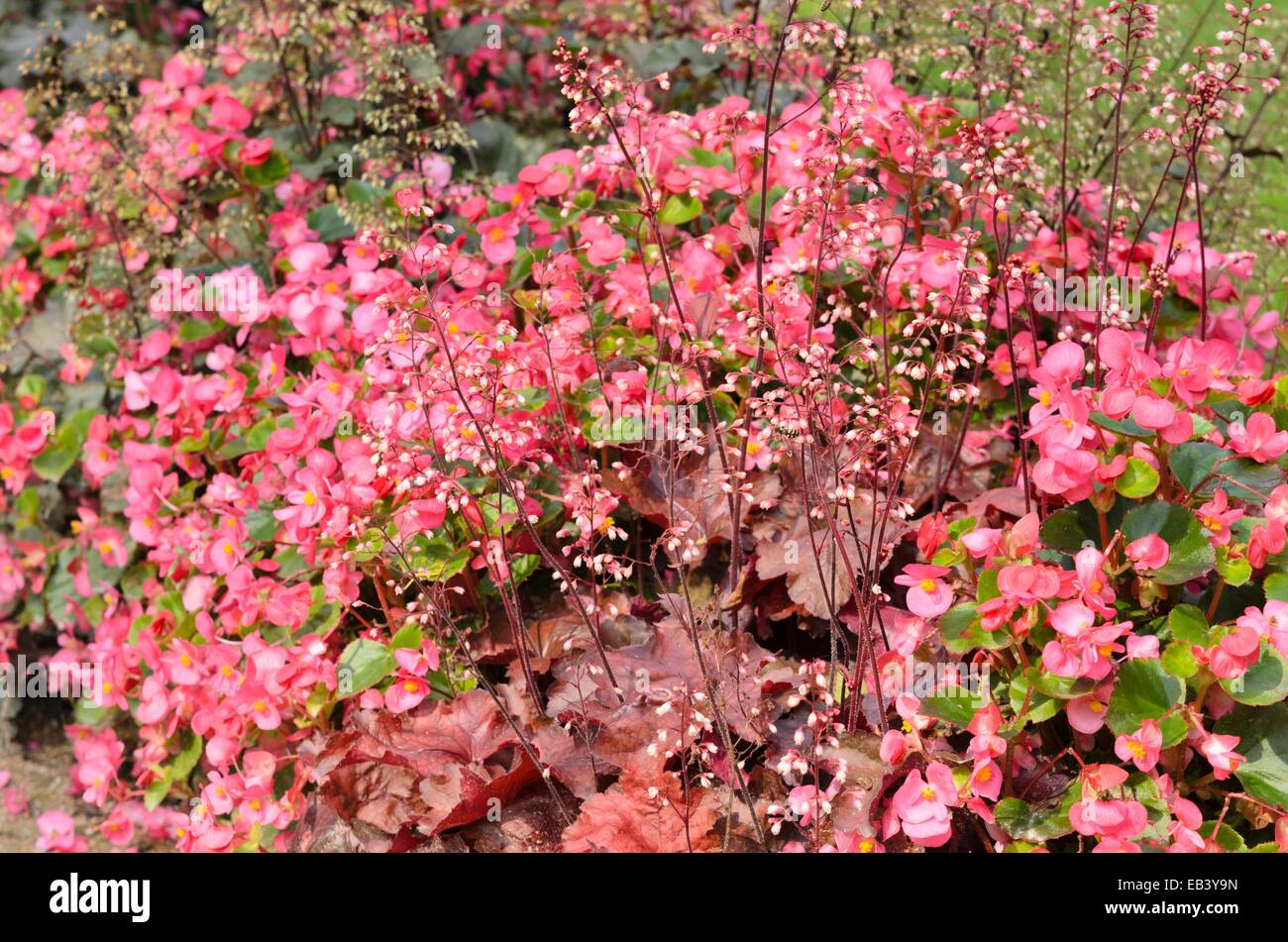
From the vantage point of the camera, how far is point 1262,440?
1579 mm

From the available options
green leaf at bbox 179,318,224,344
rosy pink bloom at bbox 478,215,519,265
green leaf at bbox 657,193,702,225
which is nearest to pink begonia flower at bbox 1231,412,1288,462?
green leaf at bbox 657,193,702,225

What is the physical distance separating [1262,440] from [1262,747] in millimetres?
377

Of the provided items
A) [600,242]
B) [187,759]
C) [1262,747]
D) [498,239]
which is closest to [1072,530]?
[1262,747]

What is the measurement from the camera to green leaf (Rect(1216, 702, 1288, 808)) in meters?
1.47

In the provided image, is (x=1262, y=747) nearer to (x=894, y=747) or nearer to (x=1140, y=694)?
(x=1140, y=694)

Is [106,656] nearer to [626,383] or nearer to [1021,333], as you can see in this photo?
[626,383]

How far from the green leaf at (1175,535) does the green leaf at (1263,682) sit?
123 millimetres

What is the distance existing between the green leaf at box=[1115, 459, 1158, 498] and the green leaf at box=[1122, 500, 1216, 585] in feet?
0.11

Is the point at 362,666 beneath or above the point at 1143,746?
beneath

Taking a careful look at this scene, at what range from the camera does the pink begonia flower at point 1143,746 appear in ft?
4.65

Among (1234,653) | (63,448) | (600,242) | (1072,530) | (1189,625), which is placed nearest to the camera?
(1234,653)

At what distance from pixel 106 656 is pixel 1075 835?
1851mm

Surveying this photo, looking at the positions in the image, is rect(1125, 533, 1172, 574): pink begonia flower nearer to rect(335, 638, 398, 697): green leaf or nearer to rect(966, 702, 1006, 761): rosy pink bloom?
rect(966, 702, 1006, 761): rosy pink bloom
